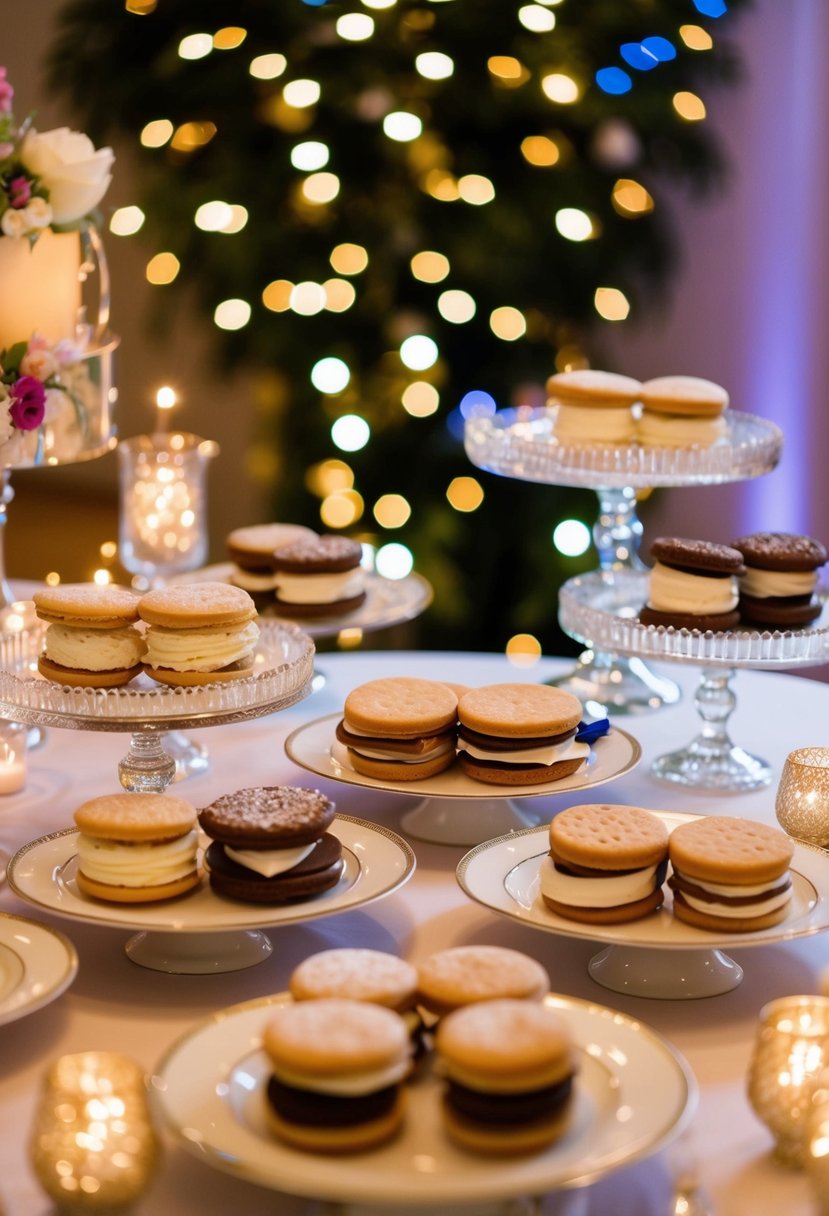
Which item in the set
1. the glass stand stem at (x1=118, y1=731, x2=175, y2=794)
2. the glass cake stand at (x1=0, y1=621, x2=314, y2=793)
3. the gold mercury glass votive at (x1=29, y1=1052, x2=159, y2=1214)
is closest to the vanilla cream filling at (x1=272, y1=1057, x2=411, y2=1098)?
the gold mercury glass votive at (x1=29, y1=1052, x2=159, y2=1214)

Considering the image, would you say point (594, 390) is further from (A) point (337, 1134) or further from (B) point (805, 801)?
(A) point (337, 1134)

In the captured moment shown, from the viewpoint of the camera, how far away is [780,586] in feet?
6.08

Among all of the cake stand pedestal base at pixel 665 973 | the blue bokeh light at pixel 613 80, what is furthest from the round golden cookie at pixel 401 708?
the blue bokeh light at pixel 613 80

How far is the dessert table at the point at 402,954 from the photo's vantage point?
110 centimetres

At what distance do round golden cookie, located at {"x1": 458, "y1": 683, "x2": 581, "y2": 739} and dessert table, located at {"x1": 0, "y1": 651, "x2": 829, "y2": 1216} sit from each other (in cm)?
16

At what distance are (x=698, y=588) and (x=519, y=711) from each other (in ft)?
1.00

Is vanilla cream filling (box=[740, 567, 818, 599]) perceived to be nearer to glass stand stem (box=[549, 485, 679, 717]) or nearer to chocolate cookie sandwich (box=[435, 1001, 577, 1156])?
glass stand stem (box=[549, 485, 679, 717])

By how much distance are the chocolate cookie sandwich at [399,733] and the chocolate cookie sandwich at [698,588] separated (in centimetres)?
31

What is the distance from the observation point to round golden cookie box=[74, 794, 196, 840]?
135cm

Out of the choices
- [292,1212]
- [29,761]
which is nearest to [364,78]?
[29,761]

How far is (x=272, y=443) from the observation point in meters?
3.79

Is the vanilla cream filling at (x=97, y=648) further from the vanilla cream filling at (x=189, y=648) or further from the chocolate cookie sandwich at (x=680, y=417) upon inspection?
the chocolate cookie sandwich at (x=680, y=417)

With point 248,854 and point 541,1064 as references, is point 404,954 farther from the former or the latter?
point 541,1064

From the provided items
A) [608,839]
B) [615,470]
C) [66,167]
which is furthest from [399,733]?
[66,167]
